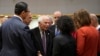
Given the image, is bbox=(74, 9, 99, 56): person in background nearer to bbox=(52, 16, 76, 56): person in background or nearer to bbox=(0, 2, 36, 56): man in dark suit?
bbox=(52, 16, 76, 56): person in background

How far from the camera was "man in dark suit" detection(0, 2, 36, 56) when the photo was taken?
3125 mm

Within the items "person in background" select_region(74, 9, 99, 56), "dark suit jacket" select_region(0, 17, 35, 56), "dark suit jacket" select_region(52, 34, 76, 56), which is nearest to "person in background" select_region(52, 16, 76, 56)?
"dark suit jacket" select_region(52, 34, 76, 56)

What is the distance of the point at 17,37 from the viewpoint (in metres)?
3.12

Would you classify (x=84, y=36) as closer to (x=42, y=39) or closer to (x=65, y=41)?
(x=65, y=41)

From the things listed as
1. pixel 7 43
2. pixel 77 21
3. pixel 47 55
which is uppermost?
pixel 77 21

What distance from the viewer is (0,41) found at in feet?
11.7

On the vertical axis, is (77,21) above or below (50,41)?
above

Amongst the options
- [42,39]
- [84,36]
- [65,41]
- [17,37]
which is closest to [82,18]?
[84,36]

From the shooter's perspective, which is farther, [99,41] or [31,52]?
[99,41]

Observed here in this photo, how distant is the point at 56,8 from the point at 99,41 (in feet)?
14.2

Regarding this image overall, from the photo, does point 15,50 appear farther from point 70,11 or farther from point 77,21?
point 70,11

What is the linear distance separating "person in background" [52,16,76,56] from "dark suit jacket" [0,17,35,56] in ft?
1.20

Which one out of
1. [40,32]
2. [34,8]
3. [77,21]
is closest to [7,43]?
[40,32]

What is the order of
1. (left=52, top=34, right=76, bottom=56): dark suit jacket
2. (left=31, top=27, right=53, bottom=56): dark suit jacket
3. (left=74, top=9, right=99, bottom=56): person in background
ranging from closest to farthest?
1. (left=52, top=34, right=76, bottom=56): dark suit jacket
2. (left=74, top=9, right=99, bottom=56): person in background
3. (left=31, top=27, right=53, bottom=56): dark suit jacket
